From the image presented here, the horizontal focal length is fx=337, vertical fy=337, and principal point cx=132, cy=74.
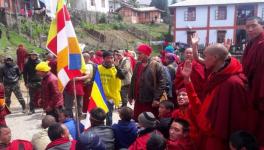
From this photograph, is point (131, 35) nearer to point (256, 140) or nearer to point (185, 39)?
point (185, 39)

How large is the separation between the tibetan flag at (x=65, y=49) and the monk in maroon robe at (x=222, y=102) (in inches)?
98.7

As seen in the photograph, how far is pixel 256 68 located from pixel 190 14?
3534 cm

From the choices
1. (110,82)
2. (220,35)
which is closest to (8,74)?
(110,82)

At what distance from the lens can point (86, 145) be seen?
4004 millimetres

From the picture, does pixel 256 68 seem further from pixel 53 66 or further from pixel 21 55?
pixel 21 55

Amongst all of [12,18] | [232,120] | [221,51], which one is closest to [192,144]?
[232,120]

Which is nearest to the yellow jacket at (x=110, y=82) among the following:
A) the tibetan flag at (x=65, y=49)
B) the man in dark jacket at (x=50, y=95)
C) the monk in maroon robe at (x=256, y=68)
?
the man in dark jacket at (x=50, y=95)

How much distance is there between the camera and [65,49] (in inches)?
207

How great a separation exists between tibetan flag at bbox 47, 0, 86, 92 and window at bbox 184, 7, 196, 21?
109 feet

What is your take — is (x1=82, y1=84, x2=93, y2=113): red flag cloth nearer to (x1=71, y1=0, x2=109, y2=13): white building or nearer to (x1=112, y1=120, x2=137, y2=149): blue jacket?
(x1=112, y1=120, x2=137, y2=149): blue jacket

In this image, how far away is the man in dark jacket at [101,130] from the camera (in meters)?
4.44

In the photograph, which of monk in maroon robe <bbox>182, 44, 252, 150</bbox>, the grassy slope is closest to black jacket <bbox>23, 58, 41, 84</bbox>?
monk in maroon robe <bbox>182, 44, 252, 150</bbox>

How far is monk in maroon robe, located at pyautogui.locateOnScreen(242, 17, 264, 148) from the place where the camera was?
3.24 metres

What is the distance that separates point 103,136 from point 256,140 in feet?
6.50
